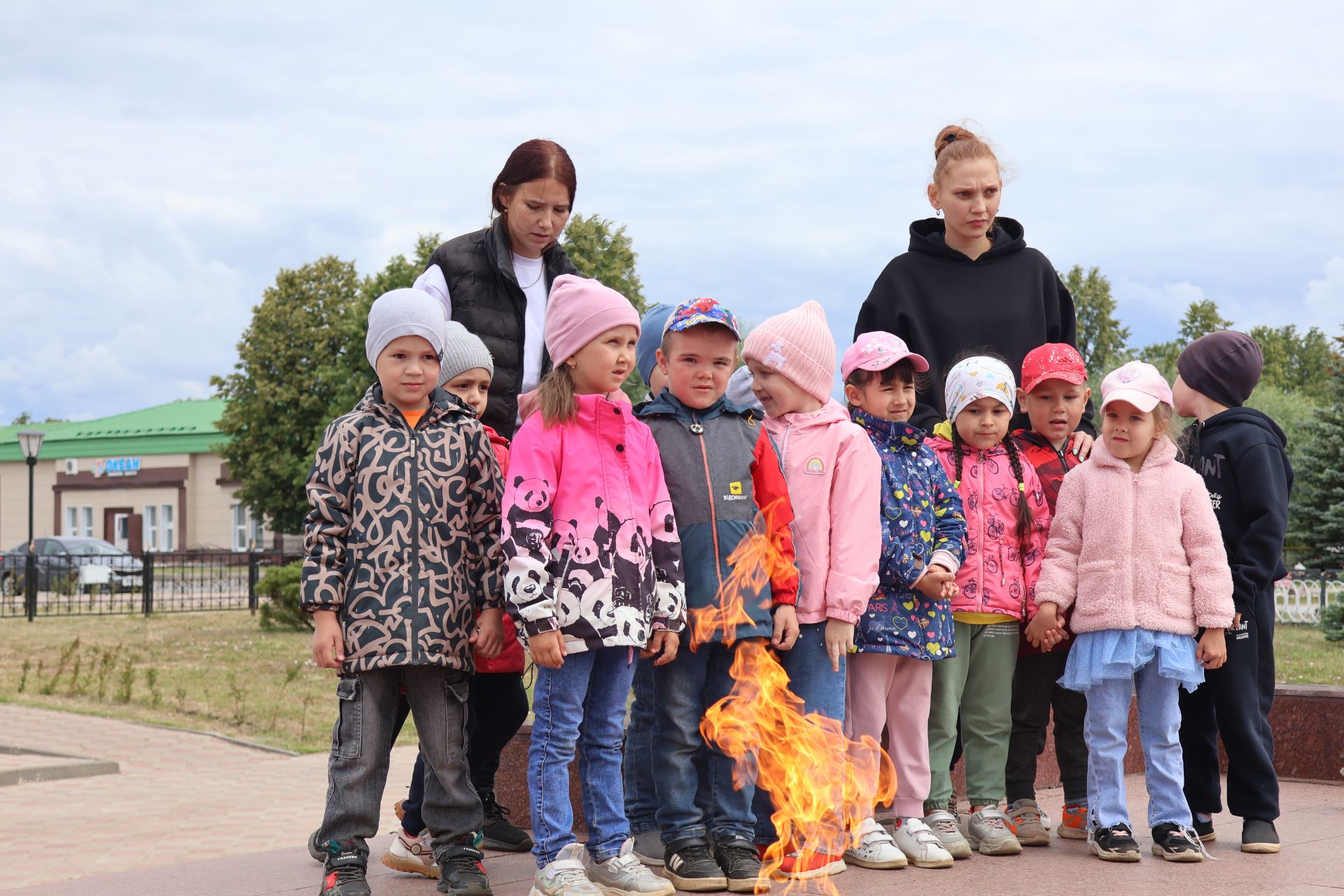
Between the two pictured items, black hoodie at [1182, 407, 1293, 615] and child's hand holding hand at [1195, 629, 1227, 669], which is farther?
black hoodie at [1182, 407, 1293, 615]

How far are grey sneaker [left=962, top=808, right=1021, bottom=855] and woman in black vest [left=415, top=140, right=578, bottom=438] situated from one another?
7.69ft

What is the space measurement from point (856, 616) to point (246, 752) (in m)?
7.65

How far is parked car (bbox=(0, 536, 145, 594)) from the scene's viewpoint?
26734 millimetres

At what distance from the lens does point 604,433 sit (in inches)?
169

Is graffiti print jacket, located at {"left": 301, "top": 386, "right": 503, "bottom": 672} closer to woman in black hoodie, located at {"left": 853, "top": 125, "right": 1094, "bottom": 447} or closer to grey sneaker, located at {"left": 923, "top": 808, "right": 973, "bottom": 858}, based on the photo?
grey sneaker, located at {"left": 923, "top": 808, "right": 973, "bottom": 858}

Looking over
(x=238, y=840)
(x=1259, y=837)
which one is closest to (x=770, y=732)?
(x=1259, y=837)

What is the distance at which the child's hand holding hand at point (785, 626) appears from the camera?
14.5ft

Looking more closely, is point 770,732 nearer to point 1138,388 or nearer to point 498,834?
point 498,834

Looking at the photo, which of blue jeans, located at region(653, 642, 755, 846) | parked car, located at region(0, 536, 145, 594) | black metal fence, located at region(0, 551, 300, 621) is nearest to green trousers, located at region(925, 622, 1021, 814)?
blue jeans, located at region(653, 642, 755, 846)

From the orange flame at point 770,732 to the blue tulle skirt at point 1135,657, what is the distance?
1040 millimetres

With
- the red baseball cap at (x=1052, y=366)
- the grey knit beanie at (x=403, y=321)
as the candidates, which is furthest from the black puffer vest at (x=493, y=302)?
the red baseball cap at (x=1052, y=366)

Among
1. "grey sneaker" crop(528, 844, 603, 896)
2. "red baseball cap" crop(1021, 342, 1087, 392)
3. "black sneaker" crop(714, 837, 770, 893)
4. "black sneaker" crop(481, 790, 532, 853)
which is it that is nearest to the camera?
"grey sneaker" crop(528, 844, 603, 896)

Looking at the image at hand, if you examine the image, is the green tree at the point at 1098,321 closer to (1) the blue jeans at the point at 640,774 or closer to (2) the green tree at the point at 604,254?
(2) the green tree at the point at 604,254

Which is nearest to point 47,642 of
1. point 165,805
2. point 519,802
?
point 165,805
